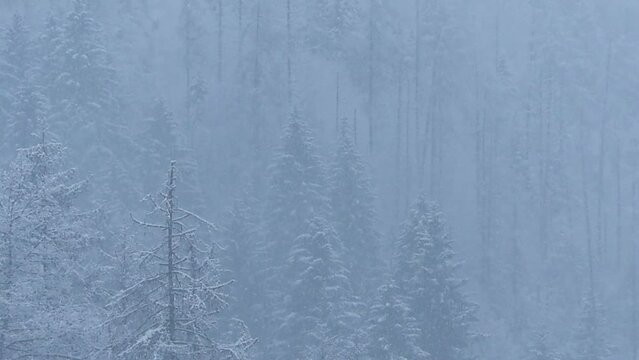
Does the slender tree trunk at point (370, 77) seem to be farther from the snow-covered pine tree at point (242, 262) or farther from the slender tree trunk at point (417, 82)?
the snow-covered pine tree at point (242, 262)

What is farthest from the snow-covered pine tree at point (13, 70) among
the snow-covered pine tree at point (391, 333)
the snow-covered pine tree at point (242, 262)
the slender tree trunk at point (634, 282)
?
the slender tree trunk at point (634, 282)

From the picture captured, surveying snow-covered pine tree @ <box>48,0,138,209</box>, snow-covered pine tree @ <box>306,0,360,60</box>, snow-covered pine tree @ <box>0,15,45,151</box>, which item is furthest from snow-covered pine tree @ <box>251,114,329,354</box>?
snow-covered pine tree @ <box>306,0,360,60</box>

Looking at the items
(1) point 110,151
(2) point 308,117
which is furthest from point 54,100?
(2) point 308,117

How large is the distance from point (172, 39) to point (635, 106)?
42.2 metres

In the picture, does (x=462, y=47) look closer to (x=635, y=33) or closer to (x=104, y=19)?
(x=635, y=33)

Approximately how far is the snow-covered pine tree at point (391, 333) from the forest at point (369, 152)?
92 millimetres

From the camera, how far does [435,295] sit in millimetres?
33125

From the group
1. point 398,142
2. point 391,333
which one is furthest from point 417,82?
point 391,333

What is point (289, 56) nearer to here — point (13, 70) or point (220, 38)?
point (220, 38)

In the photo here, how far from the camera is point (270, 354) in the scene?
36344mm

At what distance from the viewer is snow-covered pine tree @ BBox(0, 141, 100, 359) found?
13.2m

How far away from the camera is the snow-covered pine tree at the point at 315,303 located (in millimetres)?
33156

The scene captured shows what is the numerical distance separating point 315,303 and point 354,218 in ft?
31.4

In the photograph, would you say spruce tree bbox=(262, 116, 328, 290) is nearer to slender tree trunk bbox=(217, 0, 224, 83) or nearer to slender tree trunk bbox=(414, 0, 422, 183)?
slender tree trunk bbox=(414, 0, 422, 183)
